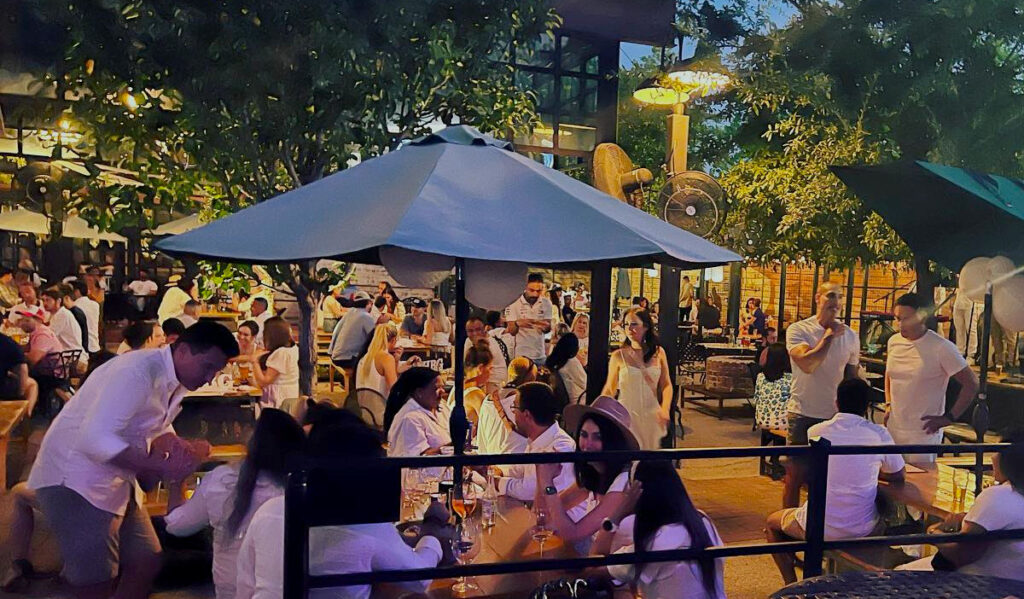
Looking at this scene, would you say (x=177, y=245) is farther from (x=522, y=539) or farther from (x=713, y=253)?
(x=713, y=253)

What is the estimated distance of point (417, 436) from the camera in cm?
386

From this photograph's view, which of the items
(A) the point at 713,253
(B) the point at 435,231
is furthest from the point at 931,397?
(B) the point at 435,231

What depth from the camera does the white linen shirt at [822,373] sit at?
534 centimetres

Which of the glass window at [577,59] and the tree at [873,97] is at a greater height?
the glass window at [577,59]

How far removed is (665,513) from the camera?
97.8 inches

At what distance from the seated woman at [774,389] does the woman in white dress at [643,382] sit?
184cm

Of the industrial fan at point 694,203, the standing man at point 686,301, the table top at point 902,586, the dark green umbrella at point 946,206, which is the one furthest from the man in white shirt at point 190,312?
the standing man at point 686,301

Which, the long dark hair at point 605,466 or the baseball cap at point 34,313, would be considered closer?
the long dark hair at point 605,466

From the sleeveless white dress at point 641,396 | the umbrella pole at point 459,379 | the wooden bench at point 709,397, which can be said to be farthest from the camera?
the wooden bench at point 709,397

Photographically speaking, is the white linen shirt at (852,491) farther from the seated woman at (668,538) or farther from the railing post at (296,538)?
the railing post at (296,538)

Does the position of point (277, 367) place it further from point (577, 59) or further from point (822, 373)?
point (577, 59)

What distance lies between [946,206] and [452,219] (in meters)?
3.34

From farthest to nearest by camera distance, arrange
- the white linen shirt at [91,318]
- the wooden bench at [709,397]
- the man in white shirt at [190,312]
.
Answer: the wooden bench at [709,397] → the white linen shirt at [91,318] → the man in white shirt at [190,312]

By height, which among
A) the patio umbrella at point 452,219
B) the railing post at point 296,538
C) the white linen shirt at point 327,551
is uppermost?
the patio umbrella at point 452,219
